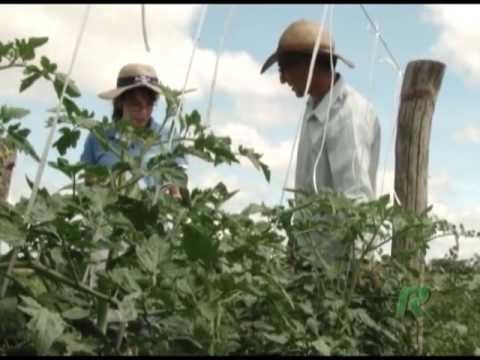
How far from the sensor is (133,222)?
134cm

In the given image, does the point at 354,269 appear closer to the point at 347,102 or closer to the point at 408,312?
the point at 408,312

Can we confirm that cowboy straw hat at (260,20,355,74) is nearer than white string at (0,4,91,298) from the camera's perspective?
No

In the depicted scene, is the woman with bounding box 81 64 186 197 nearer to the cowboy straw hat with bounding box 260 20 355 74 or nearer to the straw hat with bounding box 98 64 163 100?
the straw hat with bounding box 98 64 163 100

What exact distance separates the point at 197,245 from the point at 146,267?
80mm

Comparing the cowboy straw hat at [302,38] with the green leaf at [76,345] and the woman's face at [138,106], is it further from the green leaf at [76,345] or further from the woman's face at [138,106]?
the green leaf at [76,345]

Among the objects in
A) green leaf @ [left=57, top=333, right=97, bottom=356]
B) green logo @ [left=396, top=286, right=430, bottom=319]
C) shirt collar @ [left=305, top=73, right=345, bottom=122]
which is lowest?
green leaf @ [left=57, top=333, right=97, bottom=356]

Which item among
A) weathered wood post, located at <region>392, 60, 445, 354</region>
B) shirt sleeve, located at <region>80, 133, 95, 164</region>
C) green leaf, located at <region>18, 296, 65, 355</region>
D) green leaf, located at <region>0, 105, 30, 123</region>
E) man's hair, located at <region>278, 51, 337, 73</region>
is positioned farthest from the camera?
weathered wood post, located at <region>392, 60, 445, 354</region>

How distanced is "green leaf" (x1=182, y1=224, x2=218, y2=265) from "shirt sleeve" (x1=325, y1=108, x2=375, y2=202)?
Answer: 1.29 metres

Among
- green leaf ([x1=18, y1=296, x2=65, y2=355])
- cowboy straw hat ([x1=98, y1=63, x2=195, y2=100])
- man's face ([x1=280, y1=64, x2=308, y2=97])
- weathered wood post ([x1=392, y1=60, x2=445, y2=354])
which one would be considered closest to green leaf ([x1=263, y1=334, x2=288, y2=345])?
green leaf ([x1=18, y1=296, x2=65, y2=355])

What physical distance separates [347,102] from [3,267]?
160cm

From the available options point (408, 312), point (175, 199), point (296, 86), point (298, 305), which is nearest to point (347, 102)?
point (296, 86)

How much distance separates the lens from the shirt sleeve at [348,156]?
2.54 m

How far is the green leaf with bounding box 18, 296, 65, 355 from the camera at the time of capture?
44.4 inches

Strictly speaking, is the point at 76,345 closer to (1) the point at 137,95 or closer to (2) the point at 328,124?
(2) the point at 328,124
